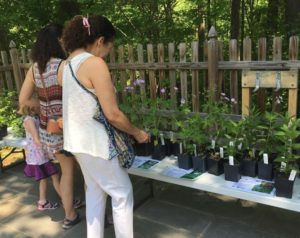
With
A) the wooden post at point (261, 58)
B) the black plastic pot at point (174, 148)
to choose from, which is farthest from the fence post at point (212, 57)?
the black plastic pot at point (174, 148)

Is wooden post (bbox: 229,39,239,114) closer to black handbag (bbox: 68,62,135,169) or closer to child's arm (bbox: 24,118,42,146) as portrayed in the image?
black handbag (bbox: 68,62,135,169)

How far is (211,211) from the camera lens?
3375mm

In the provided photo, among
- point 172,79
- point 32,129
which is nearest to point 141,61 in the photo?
point 172,79

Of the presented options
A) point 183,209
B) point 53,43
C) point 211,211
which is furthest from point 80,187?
point 53,43

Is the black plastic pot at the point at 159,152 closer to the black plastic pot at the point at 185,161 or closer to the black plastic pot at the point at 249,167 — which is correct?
the black plastic pot at the point at 185,161

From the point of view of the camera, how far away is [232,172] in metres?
2.66

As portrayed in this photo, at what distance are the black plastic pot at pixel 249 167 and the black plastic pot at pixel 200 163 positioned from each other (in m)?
0.31

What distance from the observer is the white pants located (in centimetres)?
224

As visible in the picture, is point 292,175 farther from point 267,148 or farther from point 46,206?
point 46,206

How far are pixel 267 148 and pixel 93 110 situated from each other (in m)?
1.38

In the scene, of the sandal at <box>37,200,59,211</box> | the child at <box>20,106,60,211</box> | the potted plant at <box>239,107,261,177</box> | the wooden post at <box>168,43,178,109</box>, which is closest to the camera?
the potted plant at <box>239,107,261,177</box>

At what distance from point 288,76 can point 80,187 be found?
2545 millimetres

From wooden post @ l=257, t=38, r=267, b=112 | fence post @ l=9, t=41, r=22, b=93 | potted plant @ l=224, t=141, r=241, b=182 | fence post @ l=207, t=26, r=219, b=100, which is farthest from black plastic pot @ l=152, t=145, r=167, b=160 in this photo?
fence post @ l=9, t=41, r=22, b=93

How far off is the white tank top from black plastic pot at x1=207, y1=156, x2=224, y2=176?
3.30 feet
